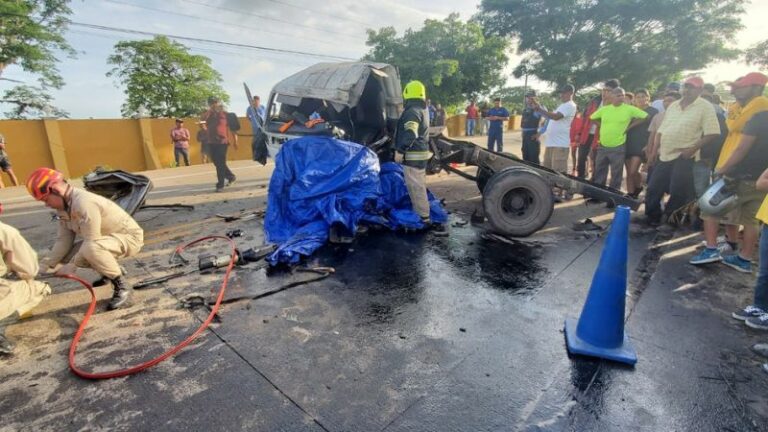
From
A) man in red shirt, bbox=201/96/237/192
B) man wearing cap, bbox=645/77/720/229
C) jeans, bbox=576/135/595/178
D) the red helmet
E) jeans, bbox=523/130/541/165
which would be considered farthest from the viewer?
jeans, bbox=523/130/541/165

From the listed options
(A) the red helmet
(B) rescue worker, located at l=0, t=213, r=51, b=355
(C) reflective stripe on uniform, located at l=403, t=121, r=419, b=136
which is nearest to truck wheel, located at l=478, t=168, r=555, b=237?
(C) reflective stripe on uniform, located at l=403, t=121, r=419, b=136

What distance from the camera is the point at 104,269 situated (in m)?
2.93

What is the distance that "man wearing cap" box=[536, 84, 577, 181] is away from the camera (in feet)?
20.1

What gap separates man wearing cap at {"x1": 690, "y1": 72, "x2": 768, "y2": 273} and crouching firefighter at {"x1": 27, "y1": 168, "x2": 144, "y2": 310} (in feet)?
17.5

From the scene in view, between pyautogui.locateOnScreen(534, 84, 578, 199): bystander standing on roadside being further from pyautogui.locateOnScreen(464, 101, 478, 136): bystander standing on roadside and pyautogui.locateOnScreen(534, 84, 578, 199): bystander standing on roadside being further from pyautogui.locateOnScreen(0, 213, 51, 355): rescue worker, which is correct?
pyautogui.locateOnScreen(464, 101, 478, 136): bystander standing on roadside

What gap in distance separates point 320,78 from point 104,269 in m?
4.37

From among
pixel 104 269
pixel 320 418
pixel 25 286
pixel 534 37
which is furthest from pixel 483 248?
pixel 534 37

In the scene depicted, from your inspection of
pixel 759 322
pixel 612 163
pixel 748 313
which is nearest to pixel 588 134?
pixel 612 163

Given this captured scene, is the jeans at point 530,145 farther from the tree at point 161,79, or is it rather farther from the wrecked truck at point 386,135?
the tree at point 161,79

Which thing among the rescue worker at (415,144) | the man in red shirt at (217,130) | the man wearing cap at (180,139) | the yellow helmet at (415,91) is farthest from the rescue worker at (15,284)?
the man wearing cap at (180,139)

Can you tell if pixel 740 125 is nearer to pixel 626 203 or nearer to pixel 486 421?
pixel 626 203

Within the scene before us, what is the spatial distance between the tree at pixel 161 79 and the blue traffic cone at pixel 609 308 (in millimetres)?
27948

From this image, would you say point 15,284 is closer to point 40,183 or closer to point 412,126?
point 40,183

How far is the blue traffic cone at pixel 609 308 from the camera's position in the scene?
2.36 meters
